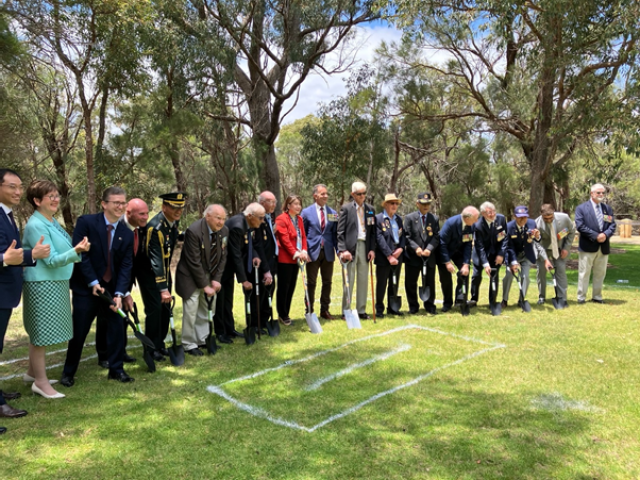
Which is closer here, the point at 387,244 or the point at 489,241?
the point at 387,244

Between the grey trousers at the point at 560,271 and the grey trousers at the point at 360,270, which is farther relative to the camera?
the grey trousers at the point at 560,271

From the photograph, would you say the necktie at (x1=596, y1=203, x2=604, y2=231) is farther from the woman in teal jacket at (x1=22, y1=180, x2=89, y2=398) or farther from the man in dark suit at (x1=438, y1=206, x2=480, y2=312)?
the woman in teal jacket at (x1=22, y1=180, x2=89, y2=398)

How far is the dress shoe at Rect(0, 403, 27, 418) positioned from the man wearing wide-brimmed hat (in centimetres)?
485

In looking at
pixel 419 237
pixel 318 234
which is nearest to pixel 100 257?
pixel 318 234

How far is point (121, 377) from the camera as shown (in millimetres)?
4820

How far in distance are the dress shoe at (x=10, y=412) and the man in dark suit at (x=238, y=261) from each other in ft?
8.38

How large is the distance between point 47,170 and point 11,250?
52.8 ft

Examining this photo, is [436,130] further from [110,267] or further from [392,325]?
[110,267]

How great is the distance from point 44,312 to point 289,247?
3.42 metres

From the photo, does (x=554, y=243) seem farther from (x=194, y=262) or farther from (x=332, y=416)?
(x=194, y=262)

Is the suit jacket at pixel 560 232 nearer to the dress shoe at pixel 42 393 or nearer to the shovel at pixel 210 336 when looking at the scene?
the shovel at pixel 210 336

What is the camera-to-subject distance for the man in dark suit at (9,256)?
12.0 feet

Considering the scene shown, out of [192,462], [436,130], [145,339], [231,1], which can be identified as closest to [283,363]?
[145,339]

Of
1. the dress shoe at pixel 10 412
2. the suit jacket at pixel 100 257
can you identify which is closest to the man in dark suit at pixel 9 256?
the dress shoe at pixel 10 412
